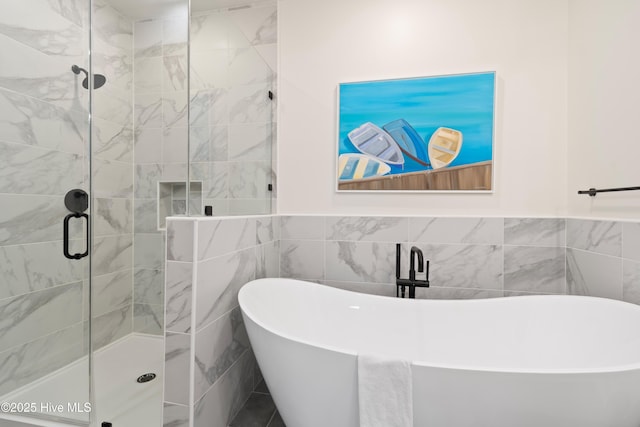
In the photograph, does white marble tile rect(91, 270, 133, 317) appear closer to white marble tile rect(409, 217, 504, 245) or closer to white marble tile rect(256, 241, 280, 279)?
white marble tile rect(256, 241, 280, 279)

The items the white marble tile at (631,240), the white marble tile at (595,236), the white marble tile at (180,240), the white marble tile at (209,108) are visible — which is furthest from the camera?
the white marble tile at (209,108)

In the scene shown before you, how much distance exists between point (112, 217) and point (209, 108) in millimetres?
1054

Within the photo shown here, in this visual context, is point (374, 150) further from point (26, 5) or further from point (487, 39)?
point (26, 5)

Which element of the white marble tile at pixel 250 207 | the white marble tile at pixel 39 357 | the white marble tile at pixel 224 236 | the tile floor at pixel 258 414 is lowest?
the tile floor at pixel 258 414

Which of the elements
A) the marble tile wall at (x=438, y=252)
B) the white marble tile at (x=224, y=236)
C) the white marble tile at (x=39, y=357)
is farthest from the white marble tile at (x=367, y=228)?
the white marble tile at (x=39, y=357)

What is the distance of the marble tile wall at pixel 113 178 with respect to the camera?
6.02 feet

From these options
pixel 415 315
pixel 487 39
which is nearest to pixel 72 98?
pixel 415 315

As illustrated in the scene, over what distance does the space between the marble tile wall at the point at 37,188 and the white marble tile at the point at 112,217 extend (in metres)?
0.46

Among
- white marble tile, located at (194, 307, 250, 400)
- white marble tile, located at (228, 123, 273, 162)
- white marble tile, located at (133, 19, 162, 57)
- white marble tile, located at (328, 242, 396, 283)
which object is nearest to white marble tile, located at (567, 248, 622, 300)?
white marble tile, located at (328, 242, 396, 283)

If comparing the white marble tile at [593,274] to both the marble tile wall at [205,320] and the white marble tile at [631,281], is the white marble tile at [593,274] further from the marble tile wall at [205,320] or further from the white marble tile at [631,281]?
the marble tile wall at [205,320]

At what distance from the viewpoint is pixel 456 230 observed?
1.80m

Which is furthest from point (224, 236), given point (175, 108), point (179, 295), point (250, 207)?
point (175, 108)

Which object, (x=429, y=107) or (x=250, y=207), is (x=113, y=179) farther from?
(x=429, y=107)

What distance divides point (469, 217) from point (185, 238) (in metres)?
1.61
